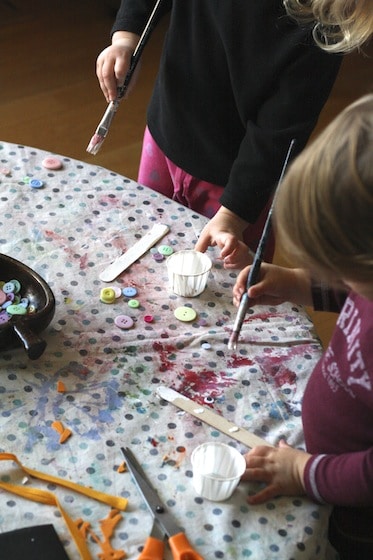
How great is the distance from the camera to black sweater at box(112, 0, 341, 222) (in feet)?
3.60

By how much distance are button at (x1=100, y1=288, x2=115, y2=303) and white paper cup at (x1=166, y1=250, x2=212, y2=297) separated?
77 mm

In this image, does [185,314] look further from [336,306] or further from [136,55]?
[136,55]

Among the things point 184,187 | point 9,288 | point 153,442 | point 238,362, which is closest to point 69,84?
point 184,187

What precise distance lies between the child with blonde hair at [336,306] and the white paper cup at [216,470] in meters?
0.02

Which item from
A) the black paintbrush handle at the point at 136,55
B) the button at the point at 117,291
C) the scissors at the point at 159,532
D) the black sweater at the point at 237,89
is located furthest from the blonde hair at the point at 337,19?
the scissors at the point at 159,532

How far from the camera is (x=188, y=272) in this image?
3.41 ft

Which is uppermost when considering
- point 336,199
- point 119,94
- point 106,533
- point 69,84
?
point 336,199

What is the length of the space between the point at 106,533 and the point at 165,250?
17.5 inches

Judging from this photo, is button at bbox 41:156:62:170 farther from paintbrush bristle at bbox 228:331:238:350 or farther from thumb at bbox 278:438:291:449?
thumb at bbox 278:438:291:449

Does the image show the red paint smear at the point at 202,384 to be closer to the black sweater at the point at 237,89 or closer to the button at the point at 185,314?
the button at the point at 185,314

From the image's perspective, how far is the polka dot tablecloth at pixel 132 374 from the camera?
734 millimetres

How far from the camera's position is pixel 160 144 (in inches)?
52.7

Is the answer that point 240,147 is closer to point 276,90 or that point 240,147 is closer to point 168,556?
point 276,90

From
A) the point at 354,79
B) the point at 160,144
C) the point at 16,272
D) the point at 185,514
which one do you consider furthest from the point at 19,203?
the point at 354,79
